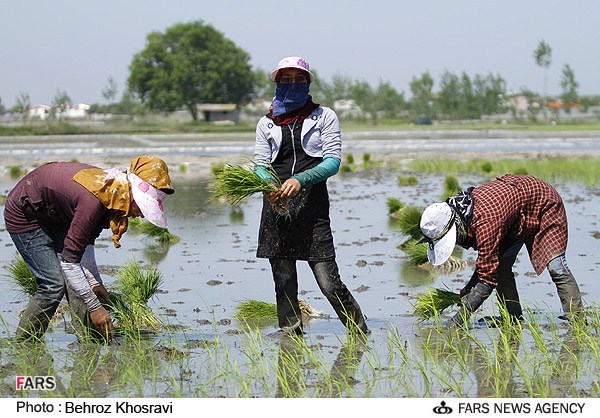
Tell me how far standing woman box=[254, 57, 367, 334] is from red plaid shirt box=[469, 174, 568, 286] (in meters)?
0.86

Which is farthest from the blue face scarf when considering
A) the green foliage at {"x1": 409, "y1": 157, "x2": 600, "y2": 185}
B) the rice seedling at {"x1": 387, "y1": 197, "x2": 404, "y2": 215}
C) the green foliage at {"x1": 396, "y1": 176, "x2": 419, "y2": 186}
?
the green foliage at {"x1": 396, "y1": 176, "x2": 419, "y2": 186}

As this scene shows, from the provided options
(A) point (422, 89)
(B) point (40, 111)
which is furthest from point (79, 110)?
(A) point (422, 89)

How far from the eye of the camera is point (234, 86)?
87562mm

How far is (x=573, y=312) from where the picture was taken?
21.5ft

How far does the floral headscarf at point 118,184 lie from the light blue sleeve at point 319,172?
758mm

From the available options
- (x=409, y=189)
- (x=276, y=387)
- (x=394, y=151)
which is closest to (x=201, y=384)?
(x=276, y=387)

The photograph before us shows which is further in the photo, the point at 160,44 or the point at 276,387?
the point at 160,44

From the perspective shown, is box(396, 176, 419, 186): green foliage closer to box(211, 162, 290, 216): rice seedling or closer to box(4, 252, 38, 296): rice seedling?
box(4, 252, 38, 296): rice seedling

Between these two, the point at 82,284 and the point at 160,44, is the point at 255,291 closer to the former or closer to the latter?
the point at 82,284

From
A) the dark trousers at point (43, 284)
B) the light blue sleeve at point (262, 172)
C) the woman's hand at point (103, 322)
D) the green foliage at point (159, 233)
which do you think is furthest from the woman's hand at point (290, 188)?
the green foliage at point (159, 233)

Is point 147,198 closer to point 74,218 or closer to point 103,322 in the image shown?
point 74,218

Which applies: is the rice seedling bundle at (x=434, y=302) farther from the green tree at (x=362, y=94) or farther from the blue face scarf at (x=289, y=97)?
the green tree at (x=362, y=94)

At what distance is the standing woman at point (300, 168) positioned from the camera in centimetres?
637
